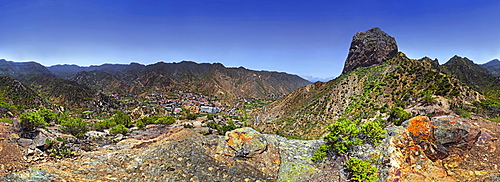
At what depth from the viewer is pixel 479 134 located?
9.24 m

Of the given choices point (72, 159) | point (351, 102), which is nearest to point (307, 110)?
point (351, 102)

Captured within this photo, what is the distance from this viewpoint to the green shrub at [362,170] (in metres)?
8.41

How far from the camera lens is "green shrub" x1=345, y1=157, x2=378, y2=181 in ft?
27.6

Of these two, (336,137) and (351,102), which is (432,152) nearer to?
(336,137)

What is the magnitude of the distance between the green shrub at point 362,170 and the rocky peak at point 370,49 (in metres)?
66.1

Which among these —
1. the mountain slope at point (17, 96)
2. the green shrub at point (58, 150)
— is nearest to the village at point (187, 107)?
the mountain slope at point (17, 96)

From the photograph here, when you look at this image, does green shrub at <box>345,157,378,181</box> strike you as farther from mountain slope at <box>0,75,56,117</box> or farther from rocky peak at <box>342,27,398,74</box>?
mountain slope at <box>0,75,56,117</box>

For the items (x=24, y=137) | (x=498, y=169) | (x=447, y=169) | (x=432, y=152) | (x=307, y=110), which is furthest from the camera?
(x=307, y=110)

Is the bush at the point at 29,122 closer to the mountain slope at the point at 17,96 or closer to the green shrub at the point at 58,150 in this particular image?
the green shrub at the point at 58,150

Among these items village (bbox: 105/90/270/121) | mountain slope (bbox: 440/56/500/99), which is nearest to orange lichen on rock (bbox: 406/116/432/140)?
village (bbox: 105/90/270/121)

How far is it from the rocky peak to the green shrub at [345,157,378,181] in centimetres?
6610

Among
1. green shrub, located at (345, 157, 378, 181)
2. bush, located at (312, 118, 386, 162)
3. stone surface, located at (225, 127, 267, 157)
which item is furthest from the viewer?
stone surface, located at (225, 127, 267, 157)

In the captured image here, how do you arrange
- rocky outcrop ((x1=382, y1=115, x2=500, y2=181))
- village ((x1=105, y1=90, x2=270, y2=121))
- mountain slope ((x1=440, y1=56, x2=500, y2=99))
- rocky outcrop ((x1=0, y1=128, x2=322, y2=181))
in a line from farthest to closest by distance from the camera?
1. village ((x1=105, y1=90, x2=270, y2=121))
2. mountain slope ((x1=440, y1=56, x2=500, y2=99))
3. rocky outcrop ((x1=0, y1=128, x2=322, y2=181))
4. rocky outcrop ((x1=382, y1=115, x2=500, y2=181))

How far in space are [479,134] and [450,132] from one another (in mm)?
1036
